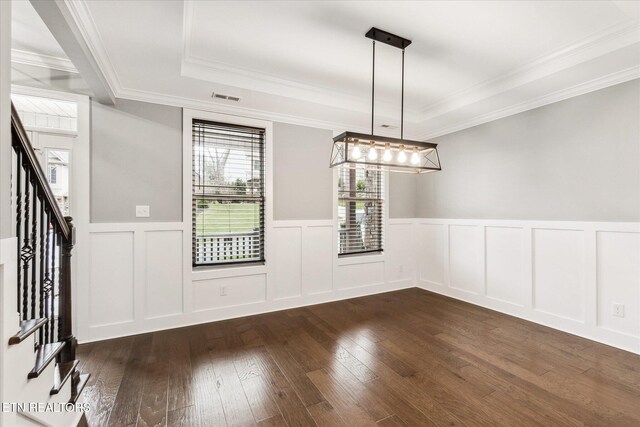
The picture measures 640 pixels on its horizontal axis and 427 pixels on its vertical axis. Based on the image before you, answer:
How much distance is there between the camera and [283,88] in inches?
131

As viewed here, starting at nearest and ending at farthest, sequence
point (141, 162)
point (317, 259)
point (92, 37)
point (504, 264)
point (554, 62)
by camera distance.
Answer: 1. point (92, 37)
2. point (554, 62)
3. point (141, 162)
4. point (504, 264)
5. point (317, 259)

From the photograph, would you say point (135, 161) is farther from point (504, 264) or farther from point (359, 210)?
point (504, 264)

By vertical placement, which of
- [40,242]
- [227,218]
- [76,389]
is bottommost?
[76,389]


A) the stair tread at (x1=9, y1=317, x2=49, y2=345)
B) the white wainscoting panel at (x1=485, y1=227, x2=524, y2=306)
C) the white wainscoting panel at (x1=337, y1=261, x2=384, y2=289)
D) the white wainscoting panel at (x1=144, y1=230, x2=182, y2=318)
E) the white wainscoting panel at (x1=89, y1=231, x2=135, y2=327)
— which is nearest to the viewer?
the stair tread at (x1=9, y1=317, x2=49, y2=345)

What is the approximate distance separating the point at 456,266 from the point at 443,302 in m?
0.58

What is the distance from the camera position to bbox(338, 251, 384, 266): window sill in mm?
4491

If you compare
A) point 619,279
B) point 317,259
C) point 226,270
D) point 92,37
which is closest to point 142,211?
point 226,270

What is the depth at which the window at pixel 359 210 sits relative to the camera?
4582mm

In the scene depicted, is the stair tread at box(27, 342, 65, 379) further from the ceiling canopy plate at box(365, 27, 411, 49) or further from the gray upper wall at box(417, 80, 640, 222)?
the gray upper wall at box(417, 80, 640, 222)

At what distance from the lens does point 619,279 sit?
2.93 meters

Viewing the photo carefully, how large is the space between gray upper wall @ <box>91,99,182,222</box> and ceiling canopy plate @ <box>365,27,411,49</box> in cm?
227

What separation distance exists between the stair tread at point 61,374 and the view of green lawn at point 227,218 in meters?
1.85

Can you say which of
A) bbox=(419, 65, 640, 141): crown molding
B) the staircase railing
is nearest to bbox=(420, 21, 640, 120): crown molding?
bbox=(419, 65, 640, 141): crown molding

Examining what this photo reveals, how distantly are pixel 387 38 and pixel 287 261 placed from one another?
2.79m
